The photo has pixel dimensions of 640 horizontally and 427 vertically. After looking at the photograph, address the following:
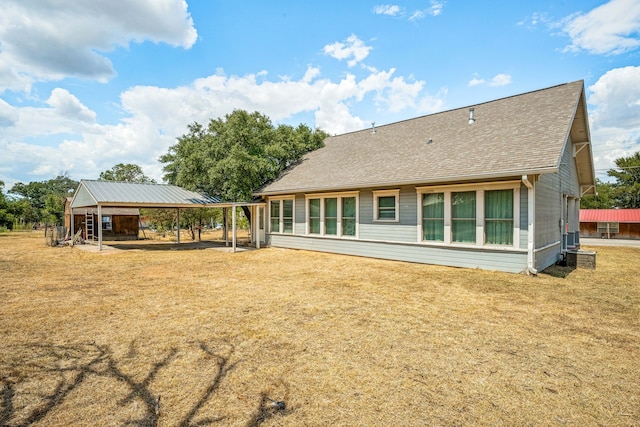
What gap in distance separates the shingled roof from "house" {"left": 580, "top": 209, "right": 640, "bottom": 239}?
20.0 meters

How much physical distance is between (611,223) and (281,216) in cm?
3272

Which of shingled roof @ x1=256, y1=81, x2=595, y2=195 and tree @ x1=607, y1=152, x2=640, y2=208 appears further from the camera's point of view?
tree @ x1=607, y1=152, x2=640, y2=208

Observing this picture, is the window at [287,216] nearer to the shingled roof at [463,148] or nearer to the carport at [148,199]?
the shingled roof at [463,148]

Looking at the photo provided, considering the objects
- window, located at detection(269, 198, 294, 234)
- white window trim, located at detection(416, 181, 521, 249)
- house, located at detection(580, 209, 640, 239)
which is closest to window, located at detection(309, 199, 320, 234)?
window, located at detection(269, 198, 294, 234)

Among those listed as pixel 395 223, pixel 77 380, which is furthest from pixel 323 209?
pixel 77 380

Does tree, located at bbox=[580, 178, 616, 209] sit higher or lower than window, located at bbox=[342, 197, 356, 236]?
higher

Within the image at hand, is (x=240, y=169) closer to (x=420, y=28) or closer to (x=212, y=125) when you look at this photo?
(x=212, y=125)

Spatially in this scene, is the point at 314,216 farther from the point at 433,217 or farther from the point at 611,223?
the point at 611,223

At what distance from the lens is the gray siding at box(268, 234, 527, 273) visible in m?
8.95

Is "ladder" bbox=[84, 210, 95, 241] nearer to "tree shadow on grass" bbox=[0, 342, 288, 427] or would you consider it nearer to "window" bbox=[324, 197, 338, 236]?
"window" bbox=[324, 197, 338, 236]

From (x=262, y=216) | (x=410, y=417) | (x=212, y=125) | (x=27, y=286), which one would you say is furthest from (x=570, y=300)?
(x=212, y=125)

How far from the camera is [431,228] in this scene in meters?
10.7

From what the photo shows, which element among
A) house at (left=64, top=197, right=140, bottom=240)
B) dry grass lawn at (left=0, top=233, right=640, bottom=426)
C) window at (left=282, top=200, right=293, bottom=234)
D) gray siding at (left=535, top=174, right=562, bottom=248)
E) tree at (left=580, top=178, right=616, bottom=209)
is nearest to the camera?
dry grass lawn at (left=0, top=233, right=640, bottom=426)

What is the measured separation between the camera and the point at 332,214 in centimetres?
1384
